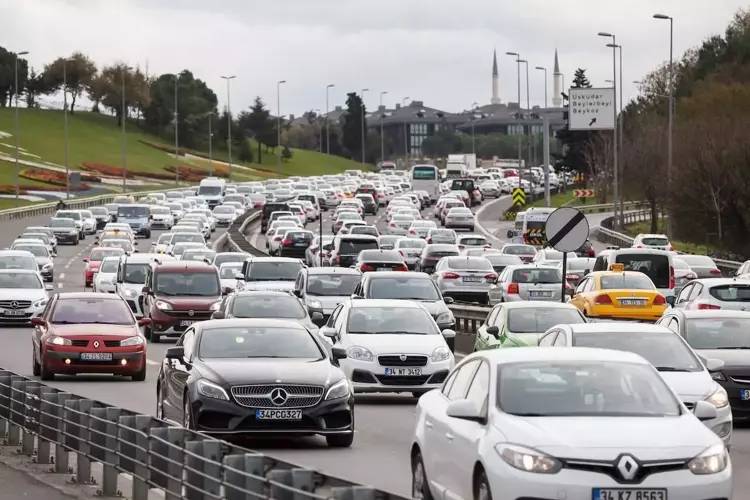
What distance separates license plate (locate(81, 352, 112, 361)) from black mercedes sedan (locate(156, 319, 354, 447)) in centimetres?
916

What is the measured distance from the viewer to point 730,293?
3312cm

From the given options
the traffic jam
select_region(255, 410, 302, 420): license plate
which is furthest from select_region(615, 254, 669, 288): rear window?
select_region(255, 410, 302, 420): license plate

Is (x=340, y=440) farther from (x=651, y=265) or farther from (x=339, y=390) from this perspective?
(x=651, y=265)

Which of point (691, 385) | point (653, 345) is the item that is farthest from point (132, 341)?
point (691, 385)

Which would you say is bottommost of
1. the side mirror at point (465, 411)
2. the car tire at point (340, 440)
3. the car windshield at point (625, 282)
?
the car tire at point (340, 440)

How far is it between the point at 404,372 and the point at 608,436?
44.3ft

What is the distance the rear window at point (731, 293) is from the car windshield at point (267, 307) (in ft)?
23.0

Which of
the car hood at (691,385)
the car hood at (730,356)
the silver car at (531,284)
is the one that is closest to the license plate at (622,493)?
the car hood at (691,385)

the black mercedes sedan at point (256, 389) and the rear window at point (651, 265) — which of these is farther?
the rear window at point (651, 265)

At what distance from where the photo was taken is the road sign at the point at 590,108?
100125 millimetres

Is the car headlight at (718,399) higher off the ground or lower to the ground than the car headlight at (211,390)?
lower

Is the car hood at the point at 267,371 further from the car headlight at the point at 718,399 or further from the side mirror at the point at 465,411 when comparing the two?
the side mirror at the point at 465,411

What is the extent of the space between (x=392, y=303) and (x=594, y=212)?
10095cm

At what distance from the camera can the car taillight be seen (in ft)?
118
